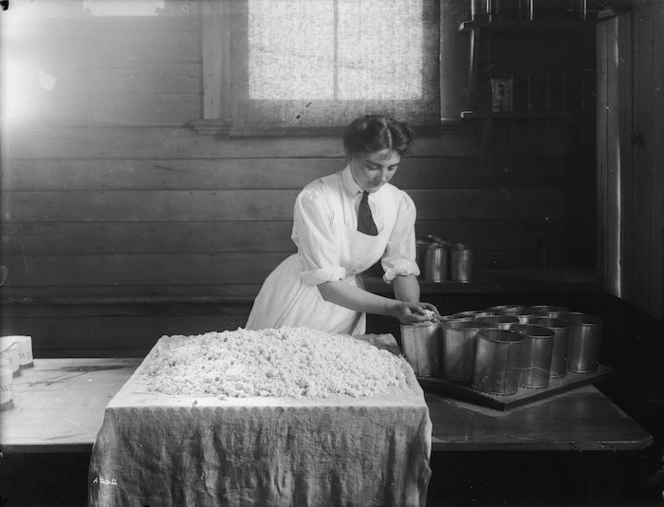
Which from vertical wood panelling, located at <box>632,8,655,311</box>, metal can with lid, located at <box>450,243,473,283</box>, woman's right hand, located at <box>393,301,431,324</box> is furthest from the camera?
metal can with lid, located at <box>450,243,473,283</box>

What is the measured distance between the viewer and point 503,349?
1.82 meters

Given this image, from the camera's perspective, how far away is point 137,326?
→ 4.14 m

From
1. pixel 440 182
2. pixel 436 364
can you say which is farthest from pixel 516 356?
pixel 440 182

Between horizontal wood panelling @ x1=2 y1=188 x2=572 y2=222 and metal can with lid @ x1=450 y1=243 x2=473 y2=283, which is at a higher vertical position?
horizontal wood panelling @ x1=2 y1=188 x2=572 y2=222

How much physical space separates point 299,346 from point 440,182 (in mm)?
2318

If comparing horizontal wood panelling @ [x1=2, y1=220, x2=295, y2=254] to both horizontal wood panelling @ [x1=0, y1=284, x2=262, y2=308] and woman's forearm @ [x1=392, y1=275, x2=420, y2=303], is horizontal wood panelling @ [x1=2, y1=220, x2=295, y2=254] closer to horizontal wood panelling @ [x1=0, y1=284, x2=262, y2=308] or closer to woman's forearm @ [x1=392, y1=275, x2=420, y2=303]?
horizontal wood panelling @ [x1=0, y1=284, x2=262, y2=308]

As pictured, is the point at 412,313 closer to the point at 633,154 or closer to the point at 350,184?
the point at 350,184

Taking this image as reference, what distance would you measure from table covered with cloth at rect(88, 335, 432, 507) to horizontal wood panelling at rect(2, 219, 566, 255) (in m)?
2.45

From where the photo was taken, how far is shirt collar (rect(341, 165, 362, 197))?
2.72 meters

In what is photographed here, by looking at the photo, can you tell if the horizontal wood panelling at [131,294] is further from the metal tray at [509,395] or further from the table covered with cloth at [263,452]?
the table covered with cloth at [263,452]

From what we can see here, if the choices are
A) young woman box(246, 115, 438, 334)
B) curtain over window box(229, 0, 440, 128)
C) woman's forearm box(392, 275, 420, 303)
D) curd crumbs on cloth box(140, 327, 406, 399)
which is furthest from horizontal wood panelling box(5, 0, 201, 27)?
curd crumbs on cloth box(140, 327, 406, 399)

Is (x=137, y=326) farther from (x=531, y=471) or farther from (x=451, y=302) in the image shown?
(x=531, y=471)

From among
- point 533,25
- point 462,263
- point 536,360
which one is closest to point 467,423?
point 536,360

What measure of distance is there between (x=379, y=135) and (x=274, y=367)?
987 mm
